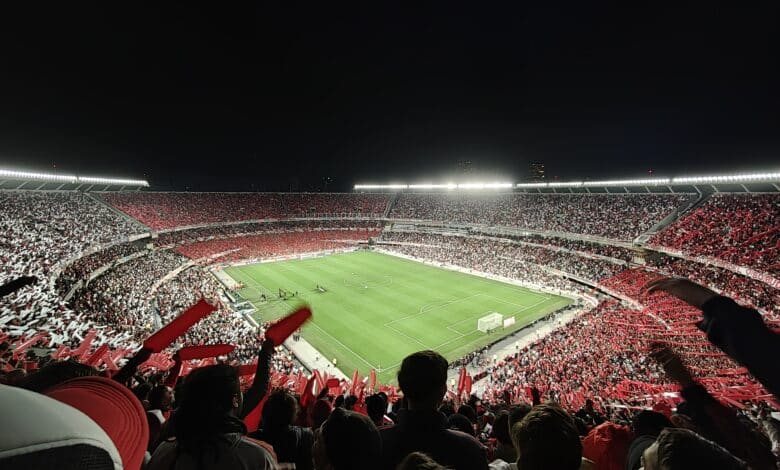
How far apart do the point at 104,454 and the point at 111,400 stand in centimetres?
57

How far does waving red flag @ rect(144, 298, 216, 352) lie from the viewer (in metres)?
3.34

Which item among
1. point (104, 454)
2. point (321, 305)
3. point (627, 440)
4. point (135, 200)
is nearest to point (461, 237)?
point (321, 305)

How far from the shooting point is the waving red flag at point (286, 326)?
3.63 metres

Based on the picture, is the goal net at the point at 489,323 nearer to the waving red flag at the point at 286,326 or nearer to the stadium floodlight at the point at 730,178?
the waving red flag at the point at 286,326

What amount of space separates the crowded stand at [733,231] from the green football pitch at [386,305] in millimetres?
11596

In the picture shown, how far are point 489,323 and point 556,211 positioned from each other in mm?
29766

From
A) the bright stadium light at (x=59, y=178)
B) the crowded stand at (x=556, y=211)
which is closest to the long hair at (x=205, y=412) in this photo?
the crowded stand at (x=556, y=211)

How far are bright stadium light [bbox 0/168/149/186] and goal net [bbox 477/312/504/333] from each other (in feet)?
160

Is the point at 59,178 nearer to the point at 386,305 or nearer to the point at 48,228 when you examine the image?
the point at 48,228

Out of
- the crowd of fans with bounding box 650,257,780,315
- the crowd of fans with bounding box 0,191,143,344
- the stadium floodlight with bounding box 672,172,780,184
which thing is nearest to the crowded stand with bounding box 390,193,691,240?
the stadium floodlight with bounding box 672,172,780,184

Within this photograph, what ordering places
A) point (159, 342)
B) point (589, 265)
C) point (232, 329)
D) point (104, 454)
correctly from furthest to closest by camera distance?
point (589, 265) < point (232, 329) < point (159, 342) < point (104, 454)

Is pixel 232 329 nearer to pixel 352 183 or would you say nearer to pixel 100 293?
pixel 100 293

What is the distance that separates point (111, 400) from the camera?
4.60 ft

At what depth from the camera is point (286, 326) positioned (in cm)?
381
